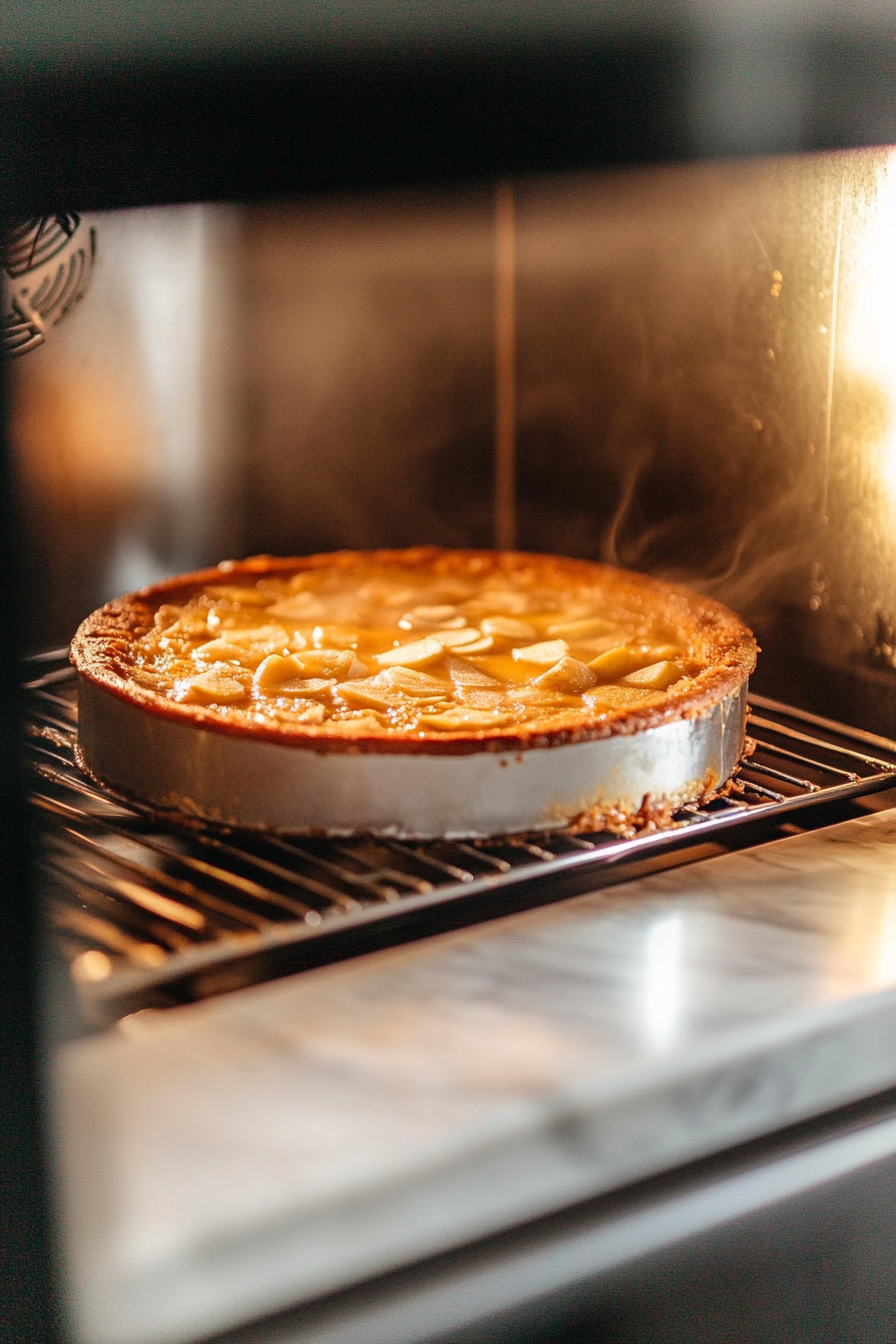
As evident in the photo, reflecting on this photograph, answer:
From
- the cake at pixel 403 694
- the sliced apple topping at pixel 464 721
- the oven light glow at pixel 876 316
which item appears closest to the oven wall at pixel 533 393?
the oven light glow at pixel 876 316

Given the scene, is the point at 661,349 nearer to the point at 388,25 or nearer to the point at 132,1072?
the point at 388,25

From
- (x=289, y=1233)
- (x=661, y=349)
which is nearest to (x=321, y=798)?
(x=289, y=1233)

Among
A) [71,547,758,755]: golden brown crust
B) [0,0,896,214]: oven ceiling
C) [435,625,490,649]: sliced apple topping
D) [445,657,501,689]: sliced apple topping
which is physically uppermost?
[0,0,896,214]: oven ceiling

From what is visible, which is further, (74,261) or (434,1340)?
(74,261)

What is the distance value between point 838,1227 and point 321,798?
56cm

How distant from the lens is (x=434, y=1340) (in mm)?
941

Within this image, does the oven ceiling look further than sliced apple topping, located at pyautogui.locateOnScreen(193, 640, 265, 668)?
No

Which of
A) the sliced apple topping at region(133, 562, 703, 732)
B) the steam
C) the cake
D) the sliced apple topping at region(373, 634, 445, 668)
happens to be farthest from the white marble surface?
the steam

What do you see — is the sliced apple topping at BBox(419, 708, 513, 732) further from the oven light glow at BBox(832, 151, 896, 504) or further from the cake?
the oven light glow at BBox(832, 151, 896, 504)

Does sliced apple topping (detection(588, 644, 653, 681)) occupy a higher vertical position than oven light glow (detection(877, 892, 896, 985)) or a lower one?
higher

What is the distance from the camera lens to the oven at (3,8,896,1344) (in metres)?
0.91

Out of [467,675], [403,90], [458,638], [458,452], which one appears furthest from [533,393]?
[403,90]

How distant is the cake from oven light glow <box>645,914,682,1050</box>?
0.53 ft

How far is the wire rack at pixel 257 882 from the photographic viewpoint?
1.13 m
